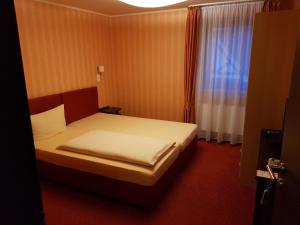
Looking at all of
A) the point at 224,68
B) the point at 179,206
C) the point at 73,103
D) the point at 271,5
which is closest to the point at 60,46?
the point at 73,103

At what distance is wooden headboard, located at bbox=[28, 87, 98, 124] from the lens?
3.48 metres

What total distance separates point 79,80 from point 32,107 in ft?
3.91

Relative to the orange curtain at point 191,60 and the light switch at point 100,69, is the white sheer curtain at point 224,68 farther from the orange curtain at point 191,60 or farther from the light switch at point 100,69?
the light switch at point 100,69

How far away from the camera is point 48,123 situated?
337 centimetres

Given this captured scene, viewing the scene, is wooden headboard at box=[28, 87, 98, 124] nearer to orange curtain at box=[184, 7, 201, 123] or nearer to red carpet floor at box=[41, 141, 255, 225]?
red carpet floor at box=[41, 141, 255, 225]

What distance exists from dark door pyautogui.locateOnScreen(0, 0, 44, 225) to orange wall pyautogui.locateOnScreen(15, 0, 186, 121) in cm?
312

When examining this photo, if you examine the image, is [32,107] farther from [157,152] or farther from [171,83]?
[171,83]

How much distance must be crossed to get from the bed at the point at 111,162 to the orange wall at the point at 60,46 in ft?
0.95

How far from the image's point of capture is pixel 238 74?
4020mm

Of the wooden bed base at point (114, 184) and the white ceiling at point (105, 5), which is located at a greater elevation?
the white ceiling at point (105, 5)

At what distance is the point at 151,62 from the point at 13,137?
433cm

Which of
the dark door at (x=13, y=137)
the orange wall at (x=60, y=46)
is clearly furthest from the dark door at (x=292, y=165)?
the orange wall at (x=60, y=46)

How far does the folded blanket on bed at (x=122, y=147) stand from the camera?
102 inches

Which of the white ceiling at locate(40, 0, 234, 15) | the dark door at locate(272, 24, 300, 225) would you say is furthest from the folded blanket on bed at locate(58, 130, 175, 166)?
the white ceiling at locate(40, 0, 234, 15)
